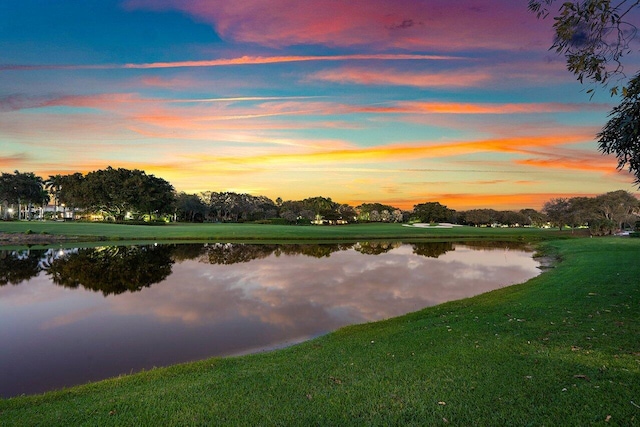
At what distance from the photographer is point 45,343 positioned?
1391 cm

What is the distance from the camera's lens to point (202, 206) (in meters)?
150

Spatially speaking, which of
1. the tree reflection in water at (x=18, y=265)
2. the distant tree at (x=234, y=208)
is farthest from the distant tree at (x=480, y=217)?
the tree reflection in water at (x=18, y=265)

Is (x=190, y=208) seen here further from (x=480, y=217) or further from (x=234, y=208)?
(x=480, y=217)

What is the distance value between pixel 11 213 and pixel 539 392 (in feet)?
590

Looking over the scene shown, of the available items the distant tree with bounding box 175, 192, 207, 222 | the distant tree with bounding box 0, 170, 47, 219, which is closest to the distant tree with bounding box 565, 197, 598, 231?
the distant tree with bounding box 175, 192, 207, 222

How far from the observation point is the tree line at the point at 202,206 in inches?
3364

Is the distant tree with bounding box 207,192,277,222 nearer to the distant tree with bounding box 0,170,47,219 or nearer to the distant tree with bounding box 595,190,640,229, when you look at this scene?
the distant tree with bounding box 0,170,47,219

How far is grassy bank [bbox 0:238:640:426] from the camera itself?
6238 mm

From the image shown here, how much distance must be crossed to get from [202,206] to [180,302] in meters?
137

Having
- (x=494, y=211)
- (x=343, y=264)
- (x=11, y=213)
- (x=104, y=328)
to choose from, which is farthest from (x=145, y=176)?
(x=494, y=211)

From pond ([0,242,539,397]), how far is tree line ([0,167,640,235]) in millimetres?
65467

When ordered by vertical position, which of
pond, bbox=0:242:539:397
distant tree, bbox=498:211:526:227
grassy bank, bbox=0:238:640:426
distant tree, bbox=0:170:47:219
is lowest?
pond, bbox=0:242:539:397

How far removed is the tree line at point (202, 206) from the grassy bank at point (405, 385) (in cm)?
8226

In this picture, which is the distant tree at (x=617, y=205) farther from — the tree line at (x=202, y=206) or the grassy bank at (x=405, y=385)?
the grassy bank at (x=405, y=385)
